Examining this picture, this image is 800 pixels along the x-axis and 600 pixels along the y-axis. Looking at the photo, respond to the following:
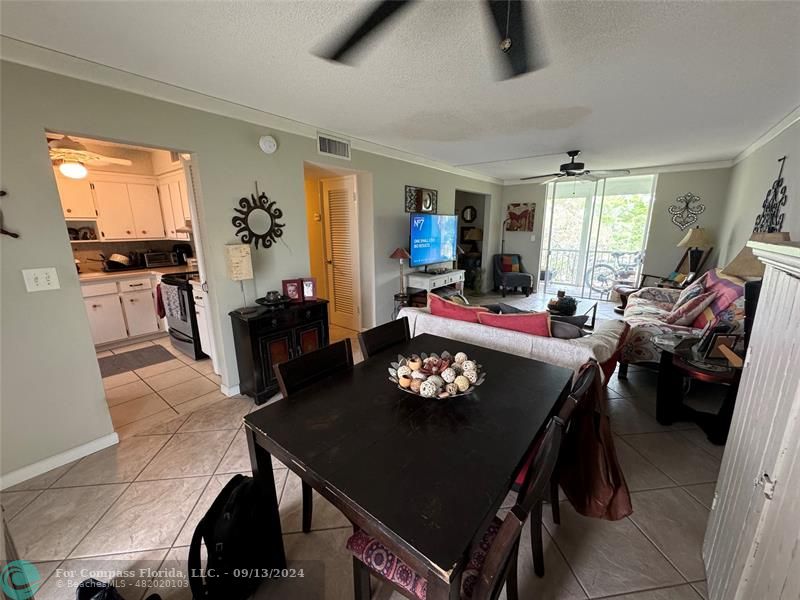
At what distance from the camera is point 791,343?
896 millimetres

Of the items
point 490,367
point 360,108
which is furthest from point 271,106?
point 490,367

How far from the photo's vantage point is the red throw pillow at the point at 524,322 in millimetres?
2143

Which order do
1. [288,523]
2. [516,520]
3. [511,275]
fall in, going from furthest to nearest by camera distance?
1. [511,275]
2. [288,523]
3. [516,520]

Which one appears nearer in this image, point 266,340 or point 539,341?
A: point 539,341

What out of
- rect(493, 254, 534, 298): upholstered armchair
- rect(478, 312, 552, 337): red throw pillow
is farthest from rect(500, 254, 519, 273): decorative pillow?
rect(478, 312, 552, 337): red throw pillow

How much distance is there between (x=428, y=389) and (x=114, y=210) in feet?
15.5

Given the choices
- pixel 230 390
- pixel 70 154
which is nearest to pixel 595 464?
pixel 230 390

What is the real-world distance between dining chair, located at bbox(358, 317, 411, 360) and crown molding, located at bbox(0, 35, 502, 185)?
2.09m

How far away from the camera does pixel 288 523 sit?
1.60m

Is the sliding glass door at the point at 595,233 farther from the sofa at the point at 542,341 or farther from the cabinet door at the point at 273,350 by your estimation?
the cabinet door at the point at 273,350

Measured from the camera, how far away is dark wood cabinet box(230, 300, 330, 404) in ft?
8.38

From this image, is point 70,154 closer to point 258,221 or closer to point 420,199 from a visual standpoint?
point 258,221

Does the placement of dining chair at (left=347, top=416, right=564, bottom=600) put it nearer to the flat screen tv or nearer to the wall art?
the flat screen tv

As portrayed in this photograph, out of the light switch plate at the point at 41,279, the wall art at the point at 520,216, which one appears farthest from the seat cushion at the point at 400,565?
the wall art at the point at 520,216
